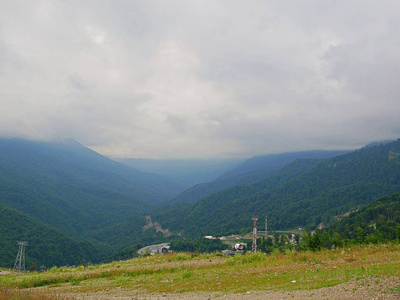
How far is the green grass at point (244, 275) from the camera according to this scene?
12.5 metres

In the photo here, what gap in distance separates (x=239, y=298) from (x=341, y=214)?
190136 mm

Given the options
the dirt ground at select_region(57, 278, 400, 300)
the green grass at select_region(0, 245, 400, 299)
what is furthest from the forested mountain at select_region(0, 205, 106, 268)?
the dirt ground at select_region(57, 278, 400, 300)

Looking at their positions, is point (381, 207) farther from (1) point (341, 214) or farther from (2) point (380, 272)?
(2) point (380, 272)

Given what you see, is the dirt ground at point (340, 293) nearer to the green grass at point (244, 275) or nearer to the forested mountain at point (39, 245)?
the green grass at point (244, 275)

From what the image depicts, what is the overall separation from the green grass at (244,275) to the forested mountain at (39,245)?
4835 inches

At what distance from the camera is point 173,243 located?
508 ft

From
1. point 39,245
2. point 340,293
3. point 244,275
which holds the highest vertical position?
point 340,293

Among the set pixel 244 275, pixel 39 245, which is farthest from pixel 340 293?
pixel 39 245

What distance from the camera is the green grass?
41.1 ft

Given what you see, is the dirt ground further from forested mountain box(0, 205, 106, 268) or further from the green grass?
forested mountain box(0, 205, 106, 268)

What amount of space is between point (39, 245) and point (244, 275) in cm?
15497

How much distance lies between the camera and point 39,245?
465 feet

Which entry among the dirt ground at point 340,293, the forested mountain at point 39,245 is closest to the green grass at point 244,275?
the dirt ground at point 340,293

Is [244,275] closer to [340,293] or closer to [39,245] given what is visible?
[340,293]
